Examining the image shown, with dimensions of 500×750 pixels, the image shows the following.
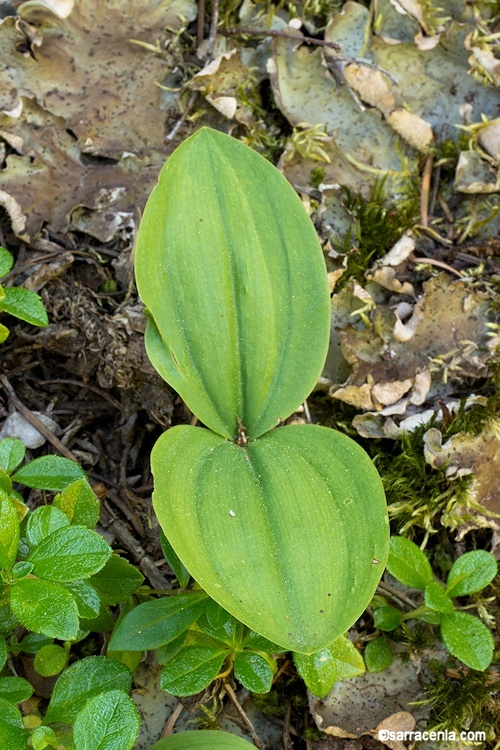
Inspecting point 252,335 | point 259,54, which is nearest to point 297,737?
point 252,335

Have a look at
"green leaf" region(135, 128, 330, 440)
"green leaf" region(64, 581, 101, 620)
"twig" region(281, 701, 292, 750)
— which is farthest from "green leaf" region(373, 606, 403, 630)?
"green leaf" region(64, 581, 101, 620)

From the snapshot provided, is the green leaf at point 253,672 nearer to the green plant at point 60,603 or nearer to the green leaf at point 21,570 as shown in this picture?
the green plant at point 60,603

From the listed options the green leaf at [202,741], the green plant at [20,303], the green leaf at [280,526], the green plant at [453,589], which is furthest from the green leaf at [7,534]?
the green plant at [453,589]

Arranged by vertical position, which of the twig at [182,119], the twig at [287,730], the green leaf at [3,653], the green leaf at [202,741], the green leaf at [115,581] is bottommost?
the twig at [287,730]

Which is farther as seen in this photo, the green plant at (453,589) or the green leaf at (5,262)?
the green leaf at (5,262)

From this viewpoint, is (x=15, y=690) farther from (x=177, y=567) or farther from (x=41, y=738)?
(x=177, y=567)

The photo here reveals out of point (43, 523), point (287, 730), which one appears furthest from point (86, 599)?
point (287, 730)

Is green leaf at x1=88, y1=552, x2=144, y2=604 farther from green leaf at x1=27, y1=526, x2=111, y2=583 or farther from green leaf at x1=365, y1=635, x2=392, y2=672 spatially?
green leaf at x1=365, y1=635, x2=392, y2=672
